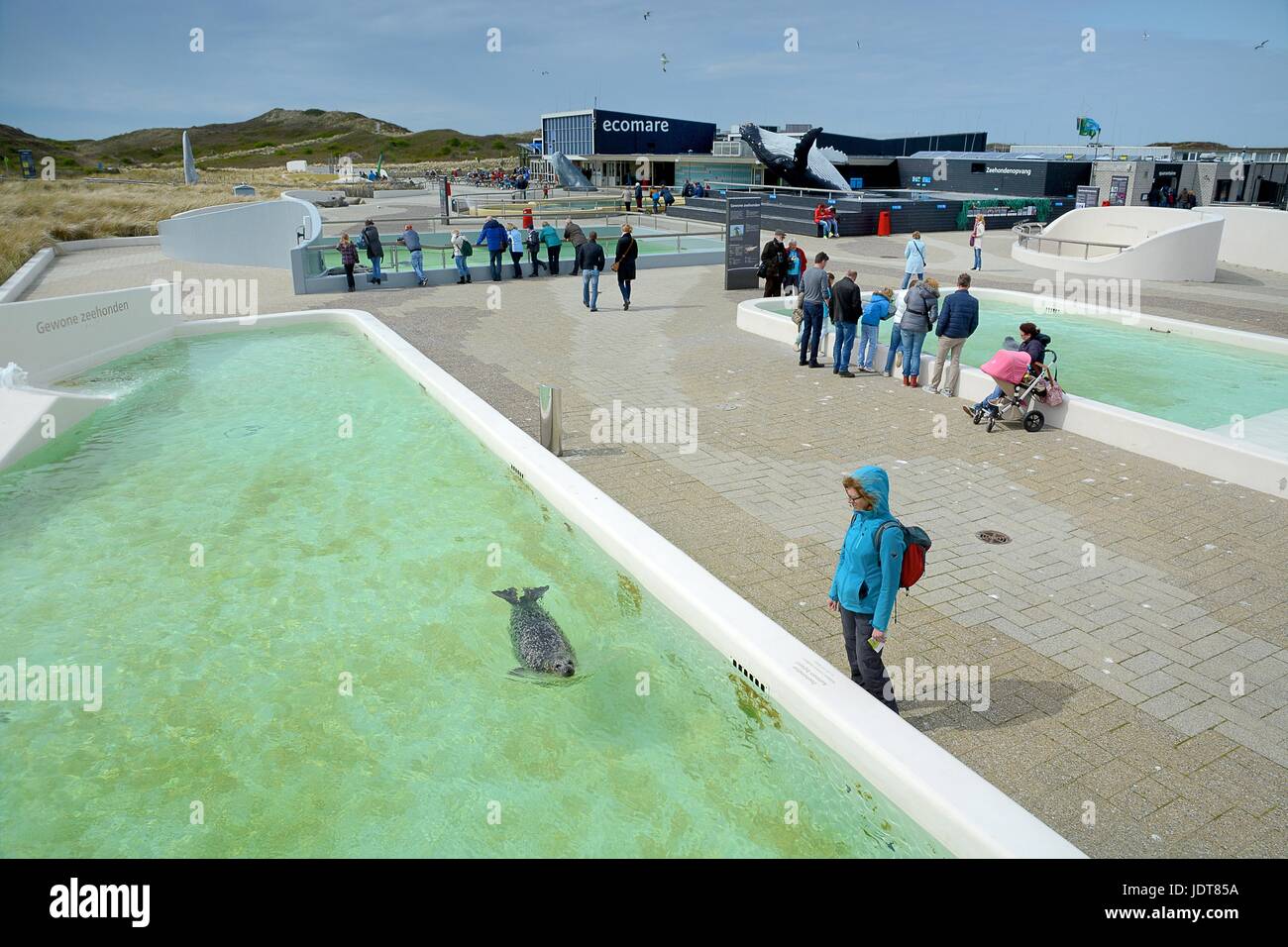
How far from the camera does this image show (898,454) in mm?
8969

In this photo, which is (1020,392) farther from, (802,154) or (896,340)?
(802,154)

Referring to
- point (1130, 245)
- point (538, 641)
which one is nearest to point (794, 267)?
point (538, 641)

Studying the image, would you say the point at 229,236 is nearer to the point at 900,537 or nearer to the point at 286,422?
the point at 286,422

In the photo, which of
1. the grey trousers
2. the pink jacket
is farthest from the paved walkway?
the pink jacket

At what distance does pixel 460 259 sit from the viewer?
813 inches

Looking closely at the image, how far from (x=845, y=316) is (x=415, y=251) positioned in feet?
40.5

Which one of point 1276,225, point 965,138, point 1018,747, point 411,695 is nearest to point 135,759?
point 411,695

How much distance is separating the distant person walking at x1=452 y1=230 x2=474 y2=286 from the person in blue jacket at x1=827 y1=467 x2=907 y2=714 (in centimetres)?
1781

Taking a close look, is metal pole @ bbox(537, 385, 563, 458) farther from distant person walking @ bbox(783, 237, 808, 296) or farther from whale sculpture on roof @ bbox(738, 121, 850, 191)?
whale sculpture on roof @ bbox(738, 121, 850, 191)

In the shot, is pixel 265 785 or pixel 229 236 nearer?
pixel 265 785

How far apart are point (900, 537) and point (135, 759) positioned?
4.79 metres

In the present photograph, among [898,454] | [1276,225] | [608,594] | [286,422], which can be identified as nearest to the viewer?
[608,594]

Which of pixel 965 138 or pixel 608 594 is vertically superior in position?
pixel 965 138

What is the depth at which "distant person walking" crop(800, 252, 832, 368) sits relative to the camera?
11930 millimetres
